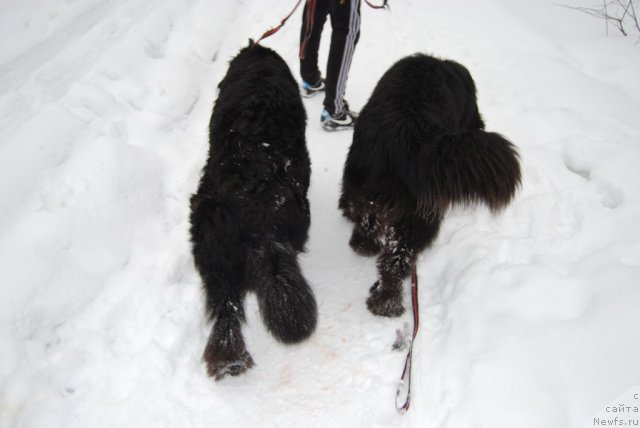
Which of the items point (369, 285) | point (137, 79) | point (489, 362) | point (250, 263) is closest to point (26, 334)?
point (250, 263)

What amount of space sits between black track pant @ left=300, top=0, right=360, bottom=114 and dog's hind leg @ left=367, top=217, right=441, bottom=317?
6.47 ft

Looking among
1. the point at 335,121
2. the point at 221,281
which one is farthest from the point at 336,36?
the point at 221,281

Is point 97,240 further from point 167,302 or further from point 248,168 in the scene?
point 248,168

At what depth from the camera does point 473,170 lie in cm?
186

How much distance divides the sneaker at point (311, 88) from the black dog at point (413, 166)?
1.95 m

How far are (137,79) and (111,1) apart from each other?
2.34 meters

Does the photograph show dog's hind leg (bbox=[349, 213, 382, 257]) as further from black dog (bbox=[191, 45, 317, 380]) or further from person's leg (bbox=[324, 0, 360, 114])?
person's leg (bbox=[324, 0, 360, 114])

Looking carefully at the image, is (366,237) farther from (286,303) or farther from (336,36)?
(336,36)

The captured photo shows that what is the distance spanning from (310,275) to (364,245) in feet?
1.57

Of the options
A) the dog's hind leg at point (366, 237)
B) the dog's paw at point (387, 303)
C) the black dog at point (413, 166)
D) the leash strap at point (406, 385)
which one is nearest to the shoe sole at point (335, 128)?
the black dog at point (413, 166)

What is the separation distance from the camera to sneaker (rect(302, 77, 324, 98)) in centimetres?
451

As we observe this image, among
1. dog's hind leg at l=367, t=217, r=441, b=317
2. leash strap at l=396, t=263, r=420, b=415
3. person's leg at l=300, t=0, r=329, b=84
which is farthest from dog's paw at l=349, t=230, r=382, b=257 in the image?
person's leg at l=300, t=0, r=329, b=84

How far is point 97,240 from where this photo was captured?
267cm

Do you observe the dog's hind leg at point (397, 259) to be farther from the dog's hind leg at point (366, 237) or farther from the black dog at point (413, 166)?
the dog's hind leg at point (366, 237)
